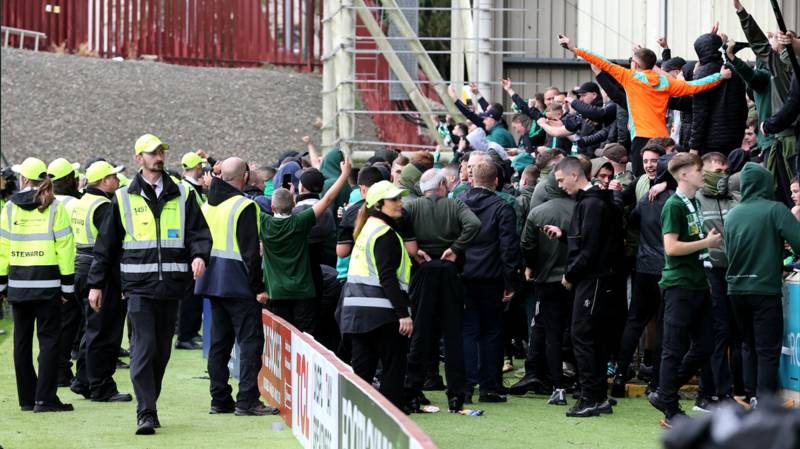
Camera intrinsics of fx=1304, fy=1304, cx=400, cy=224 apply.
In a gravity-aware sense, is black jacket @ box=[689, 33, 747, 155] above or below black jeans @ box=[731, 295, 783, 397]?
above

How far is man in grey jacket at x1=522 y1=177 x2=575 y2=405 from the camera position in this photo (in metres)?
11.1

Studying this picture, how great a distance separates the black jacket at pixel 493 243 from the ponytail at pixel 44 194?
3571 mm

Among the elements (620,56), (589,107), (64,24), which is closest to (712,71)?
(589,107)

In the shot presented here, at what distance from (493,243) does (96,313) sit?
12.2ft

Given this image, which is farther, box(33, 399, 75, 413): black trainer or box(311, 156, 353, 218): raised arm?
box(33, 399, 75, 413): black trainer

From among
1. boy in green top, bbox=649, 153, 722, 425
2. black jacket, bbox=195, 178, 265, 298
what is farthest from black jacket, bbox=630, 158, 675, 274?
black jacket, bbox=195, 178, 265, 298

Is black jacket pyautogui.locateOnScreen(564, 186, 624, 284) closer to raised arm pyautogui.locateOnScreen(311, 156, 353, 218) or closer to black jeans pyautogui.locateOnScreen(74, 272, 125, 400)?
raised arm pyautogui.locateOnScreen(311, 156, 353, 218)

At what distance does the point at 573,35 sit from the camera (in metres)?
22.0

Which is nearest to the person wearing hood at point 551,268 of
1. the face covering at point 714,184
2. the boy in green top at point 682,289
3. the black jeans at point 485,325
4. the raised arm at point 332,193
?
the black jeans at point 485,325

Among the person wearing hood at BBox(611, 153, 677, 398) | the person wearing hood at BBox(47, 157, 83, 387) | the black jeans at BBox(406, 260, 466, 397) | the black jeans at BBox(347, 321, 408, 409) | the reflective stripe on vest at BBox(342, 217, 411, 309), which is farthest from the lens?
the person wearing hood at BBox(47, 157, 83, 387)

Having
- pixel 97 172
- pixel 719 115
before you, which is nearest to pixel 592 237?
pixel 719 115

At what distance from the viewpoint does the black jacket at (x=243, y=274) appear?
420 inches

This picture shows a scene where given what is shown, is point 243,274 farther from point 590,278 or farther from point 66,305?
point 590,278

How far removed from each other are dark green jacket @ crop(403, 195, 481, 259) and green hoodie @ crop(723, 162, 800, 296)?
7.67 ft
